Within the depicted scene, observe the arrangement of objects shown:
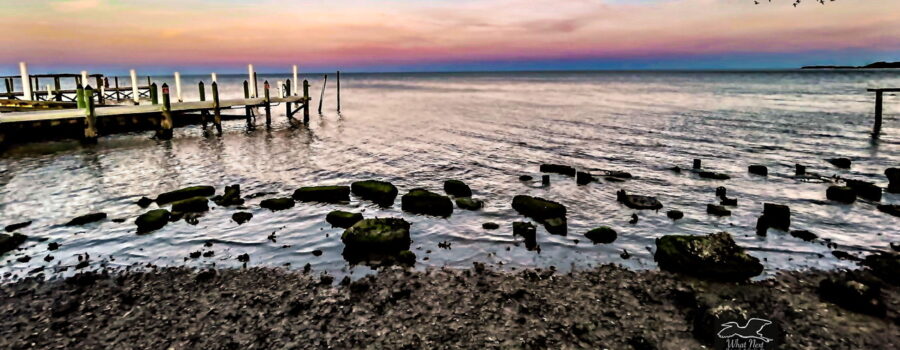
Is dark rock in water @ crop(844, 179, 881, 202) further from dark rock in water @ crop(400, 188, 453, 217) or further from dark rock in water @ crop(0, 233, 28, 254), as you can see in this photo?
dark rock in water @ crop(0, 233, 28, 254)

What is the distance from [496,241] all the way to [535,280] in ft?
6.65

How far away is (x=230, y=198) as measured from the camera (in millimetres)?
12680

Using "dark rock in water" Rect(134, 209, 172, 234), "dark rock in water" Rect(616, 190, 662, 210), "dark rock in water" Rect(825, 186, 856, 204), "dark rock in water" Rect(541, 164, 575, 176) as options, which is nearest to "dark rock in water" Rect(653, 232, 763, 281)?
"dark rock in water" Rect(616, 190, 662, 210)

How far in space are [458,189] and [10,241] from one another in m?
10.1

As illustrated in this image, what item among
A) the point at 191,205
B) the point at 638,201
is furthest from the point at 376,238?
the point at 638,201

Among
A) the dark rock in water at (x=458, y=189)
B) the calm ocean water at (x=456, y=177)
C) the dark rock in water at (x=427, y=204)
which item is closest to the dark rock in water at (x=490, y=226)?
the calm ocean water at (x=456, y=177)

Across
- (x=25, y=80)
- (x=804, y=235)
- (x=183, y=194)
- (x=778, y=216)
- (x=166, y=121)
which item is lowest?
(x=804, y=235)

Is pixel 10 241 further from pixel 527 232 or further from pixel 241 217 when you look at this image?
pixel 527 232

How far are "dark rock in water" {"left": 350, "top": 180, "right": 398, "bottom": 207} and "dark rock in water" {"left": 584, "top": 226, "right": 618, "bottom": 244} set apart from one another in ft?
17.7

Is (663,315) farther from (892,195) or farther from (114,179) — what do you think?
(114,179)

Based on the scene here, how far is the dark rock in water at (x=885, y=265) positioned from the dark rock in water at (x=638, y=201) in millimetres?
4397

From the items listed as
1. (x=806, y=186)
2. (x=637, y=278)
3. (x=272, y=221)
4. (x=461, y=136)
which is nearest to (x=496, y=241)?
(x=637, y=278)

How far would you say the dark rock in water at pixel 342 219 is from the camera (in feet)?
35.2

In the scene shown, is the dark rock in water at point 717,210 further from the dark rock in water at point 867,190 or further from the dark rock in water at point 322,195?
the dark rock in water at point 322,195
